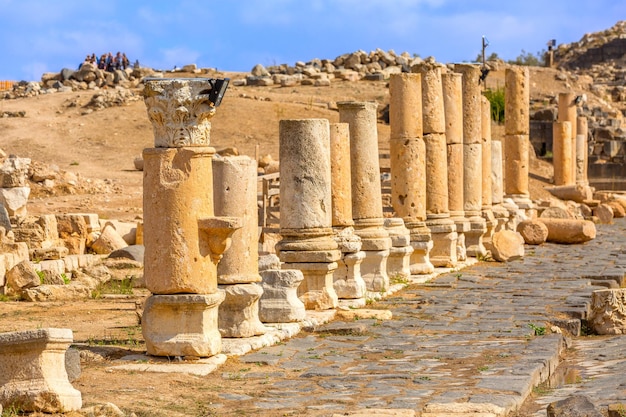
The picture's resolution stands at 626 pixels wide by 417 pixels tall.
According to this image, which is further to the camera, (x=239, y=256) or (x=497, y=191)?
(x=497, y=191)

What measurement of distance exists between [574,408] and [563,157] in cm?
3138

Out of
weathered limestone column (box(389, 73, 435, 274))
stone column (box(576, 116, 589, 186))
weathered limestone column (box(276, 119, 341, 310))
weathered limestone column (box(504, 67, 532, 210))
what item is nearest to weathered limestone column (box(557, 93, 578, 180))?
stone column (box(576, 116, 589, 186))

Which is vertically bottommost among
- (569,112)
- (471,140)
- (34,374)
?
(34,374)

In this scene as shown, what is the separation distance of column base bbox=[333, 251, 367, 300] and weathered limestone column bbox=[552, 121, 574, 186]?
78.7ft

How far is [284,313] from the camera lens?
40.0 feet

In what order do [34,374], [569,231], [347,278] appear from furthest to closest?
1. [569,231]
2. [347,278]
3. [34,374]

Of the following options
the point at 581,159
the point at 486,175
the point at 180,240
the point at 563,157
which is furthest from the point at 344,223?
the point at 581,159

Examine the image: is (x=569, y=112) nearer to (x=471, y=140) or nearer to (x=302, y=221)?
(x=471, y=140)

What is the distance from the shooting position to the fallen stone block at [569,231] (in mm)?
25000

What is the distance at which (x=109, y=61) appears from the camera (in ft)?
175

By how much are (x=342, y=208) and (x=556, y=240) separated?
37.9 ft

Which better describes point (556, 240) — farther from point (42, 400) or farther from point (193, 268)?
point (42, 400)

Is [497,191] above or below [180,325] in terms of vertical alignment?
above

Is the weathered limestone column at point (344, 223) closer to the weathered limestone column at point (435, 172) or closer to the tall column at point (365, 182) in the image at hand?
the tall column at point (365, 182)
